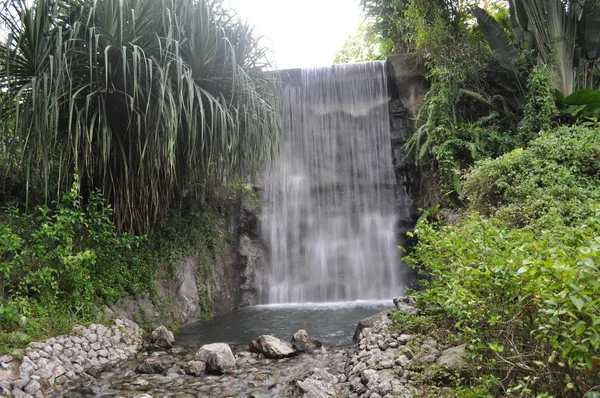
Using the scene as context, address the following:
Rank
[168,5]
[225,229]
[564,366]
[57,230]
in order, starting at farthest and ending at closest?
[225,229], [168,5], [57,230], [564,366]

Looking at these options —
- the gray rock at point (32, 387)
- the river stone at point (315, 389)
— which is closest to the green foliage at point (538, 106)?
the river stone at point (315, 389)

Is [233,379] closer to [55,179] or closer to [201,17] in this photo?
[55,179]

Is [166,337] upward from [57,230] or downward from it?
downward

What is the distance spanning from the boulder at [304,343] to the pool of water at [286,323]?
0.72 feet

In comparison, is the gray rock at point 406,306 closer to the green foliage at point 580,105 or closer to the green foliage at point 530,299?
the green foliage at point 530,299

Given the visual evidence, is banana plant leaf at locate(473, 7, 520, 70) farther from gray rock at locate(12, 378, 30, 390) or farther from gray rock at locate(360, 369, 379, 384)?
gray rock at locate(12, 378, 30, 390)

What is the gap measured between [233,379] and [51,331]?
6.42 feet

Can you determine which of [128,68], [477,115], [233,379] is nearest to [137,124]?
[128,68]

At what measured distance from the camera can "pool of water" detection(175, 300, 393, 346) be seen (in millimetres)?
5930

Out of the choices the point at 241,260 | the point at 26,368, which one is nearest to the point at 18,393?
the point at 26,368

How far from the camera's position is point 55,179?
6312mm

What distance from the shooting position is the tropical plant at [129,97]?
519 centimetres

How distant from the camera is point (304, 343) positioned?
521 centimetres

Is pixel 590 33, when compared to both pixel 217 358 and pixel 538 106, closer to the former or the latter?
pixel 538 106
